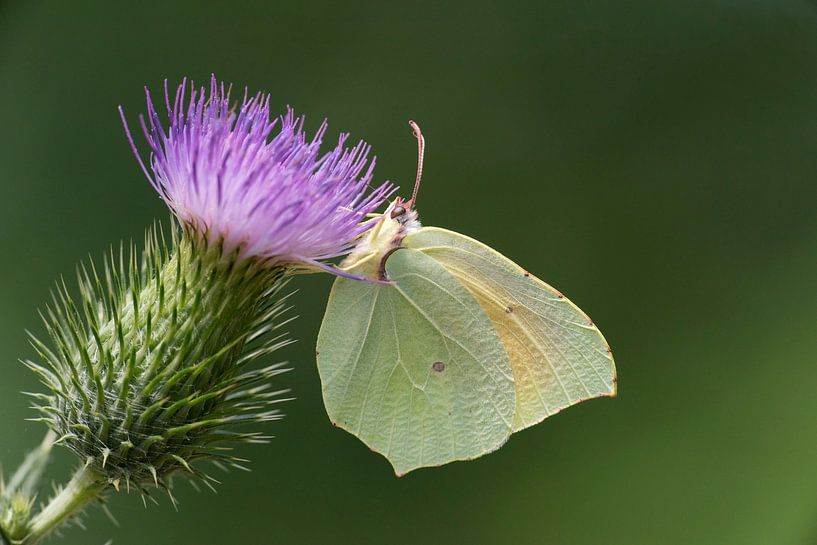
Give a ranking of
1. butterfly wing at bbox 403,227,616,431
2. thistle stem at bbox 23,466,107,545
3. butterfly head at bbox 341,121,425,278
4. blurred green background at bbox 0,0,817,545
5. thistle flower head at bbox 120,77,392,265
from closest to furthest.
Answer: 1. thistle stem at bbox 23,466,107,545
2. thistle flower head at bbox 120,77,392,265
3. butterfly head at bbox 341,121,425,278
4. butterfly wing at bbox 403,227,616,431
5. blurred green background at bbox 0,0,817,545

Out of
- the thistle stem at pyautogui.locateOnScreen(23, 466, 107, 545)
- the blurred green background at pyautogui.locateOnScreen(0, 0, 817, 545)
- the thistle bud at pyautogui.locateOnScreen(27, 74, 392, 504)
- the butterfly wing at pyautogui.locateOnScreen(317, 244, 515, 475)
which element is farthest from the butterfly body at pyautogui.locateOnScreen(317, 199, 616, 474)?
the blurred green background at pyautogui.locateOnScreen(0, 0, 817, 545)

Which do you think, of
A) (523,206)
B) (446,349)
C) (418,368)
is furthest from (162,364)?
(523,206)

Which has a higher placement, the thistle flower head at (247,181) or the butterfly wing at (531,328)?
the thistle flower head at (247,181)

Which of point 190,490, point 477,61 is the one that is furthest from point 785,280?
point 190,490

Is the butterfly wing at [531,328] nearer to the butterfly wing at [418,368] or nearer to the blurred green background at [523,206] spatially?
the butterfly wing at [418,368]

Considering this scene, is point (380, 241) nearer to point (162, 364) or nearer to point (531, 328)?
point (531, 328)

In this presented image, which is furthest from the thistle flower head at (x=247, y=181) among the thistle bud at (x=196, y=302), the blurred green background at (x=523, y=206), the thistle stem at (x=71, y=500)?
the blurred green background at (x=523, y=206)

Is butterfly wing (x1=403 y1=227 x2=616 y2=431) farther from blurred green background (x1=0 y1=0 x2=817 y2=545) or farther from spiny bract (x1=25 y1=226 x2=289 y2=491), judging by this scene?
blurred green background (x1=0 y1=0 x2=817 y2=545)
